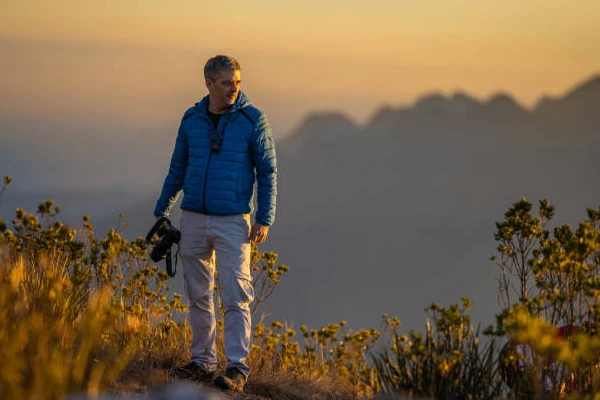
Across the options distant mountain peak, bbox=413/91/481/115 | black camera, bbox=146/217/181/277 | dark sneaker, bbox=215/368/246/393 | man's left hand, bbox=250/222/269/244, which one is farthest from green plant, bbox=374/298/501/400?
distant mountain peak, bbox=413/91/481/115

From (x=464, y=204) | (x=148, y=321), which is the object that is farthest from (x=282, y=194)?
(x=148, y=321)

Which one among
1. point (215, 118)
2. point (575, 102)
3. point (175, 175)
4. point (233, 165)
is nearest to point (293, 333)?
point (175, 175)

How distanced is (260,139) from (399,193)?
4463 inches

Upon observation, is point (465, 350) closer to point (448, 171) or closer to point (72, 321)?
point (72, 321)

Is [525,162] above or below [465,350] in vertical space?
above

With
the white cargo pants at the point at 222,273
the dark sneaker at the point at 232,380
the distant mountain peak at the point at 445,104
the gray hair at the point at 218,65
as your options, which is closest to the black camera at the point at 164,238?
the white cargo pants at the point at 222,273

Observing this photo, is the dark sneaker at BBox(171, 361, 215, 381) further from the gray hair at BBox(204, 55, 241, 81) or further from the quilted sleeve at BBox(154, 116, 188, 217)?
the gray hair at BBox(204, 55, 241, 81)

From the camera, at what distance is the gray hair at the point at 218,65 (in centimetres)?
584

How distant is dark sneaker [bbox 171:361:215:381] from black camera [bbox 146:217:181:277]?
67 centimetres

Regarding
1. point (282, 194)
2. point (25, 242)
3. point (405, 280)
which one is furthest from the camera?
point (282, 194)

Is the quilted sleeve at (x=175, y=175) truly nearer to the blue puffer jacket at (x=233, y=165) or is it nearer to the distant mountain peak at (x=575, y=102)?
the blue puffer jacket at (x=233, y=165)

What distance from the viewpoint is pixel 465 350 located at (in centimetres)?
549

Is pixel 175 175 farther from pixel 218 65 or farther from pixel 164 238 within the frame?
pixel 218 65

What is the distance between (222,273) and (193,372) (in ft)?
2.45
